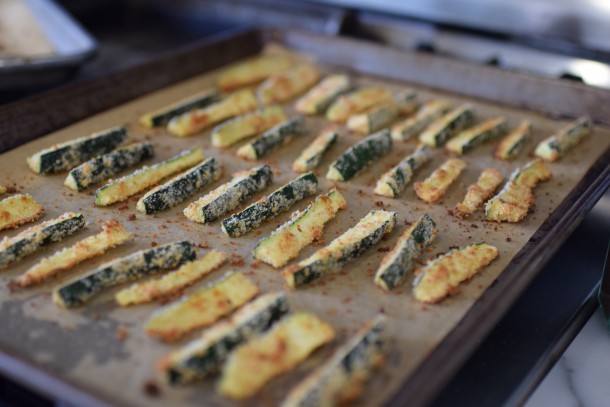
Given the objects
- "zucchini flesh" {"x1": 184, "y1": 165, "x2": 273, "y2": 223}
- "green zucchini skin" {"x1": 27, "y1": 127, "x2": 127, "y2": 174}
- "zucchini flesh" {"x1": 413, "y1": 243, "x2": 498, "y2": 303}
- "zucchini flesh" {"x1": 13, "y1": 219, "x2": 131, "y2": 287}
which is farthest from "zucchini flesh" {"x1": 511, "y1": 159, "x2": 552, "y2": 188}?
"green zucchini skin" {"x1": 27, "y1": 127, "x2": 127, "y2": 174}

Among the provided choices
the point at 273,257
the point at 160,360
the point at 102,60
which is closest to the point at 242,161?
the point at 273,257

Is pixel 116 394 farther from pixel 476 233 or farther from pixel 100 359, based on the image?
pixel 476 233

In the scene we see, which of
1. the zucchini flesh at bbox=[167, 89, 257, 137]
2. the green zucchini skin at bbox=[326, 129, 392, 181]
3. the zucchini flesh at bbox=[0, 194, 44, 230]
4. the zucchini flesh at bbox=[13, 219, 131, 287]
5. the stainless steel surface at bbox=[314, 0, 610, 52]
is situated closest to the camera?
the zucchini flesh at bbox=[13, 219, 131, 287]

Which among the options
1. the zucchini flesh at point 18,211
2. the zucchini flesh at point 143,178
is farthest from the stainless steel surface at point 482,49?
the zucchini flesh at point 18,211

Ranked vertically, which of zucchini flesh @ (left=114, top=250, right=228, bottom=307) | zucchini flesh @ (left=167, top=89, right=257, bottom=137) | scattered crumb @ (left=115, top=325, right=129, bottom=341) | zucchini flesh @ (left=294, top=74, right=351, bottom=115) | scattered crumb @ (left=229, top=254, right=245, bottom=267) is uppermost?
zucchini flesh @ (left=294, top=74, right=351, bottom=115)

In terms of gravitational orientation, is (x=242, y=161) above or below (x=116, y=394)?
above

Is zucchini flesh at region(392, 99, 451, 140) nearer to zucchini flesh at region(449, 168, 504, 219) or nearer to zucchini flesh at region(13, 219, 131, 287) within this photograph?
zucchini flesh at region(449, 168, 504, 219)
